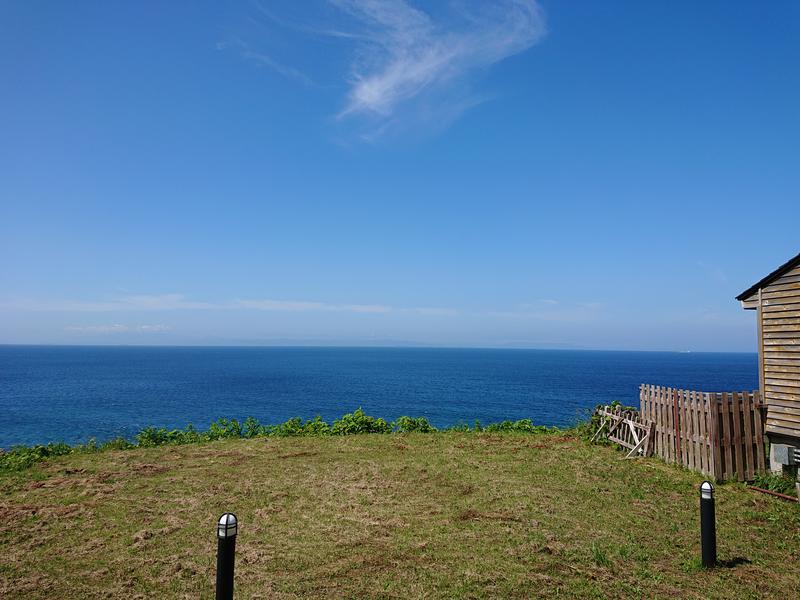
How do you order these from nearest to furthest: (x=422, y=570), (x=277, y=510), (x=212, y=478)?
(x=422, y=570) < (x=277, y=510) < (x=212, y=478)

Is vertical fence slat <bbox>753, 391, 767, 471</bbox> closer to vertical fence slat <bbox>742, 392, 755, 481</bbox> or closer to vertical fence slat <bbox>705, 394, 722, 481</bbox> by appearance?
vertical fence slat <bbox>742, 392, 755, 481</bbox>

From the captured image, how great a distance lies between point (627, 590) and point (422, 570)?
102 inches

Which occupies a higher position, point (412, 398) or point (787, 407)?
point (787, 407)

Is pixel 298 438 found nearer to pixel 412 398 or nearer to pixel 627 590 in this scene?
pixel 627 590

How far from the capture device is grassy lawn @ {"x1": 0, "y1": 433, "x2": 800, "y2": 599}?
20.9ft

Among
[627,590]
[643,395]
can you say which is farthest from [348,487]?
[643,395]

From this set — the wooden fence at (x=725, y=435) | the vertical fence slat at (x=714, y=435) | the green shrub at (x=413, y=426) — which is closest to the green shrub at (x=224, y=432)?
the green shrub at (x=413, y=426)

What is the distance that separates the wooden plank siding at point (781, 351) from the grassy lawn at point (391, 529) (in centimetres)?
195

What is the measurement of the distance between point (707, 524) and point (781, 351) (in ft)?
21.7

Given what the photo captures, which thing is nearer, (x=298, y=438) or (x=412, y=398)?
(x=298, y=438)

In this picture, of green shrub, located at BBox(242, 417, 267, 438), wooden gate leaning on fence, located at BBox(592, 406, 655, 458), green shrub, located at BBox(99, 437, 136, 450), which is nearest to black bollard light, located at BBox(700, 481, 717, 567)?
wooden gate leaning on fence, located at BBox(592, 406, 655, 458)

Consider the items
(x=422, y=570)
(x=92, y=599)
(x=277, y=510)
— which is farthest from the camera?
(x=277, y=510)

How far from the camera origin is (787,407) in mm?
10867

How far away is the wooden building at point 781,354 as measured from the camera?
10789 millimetres
